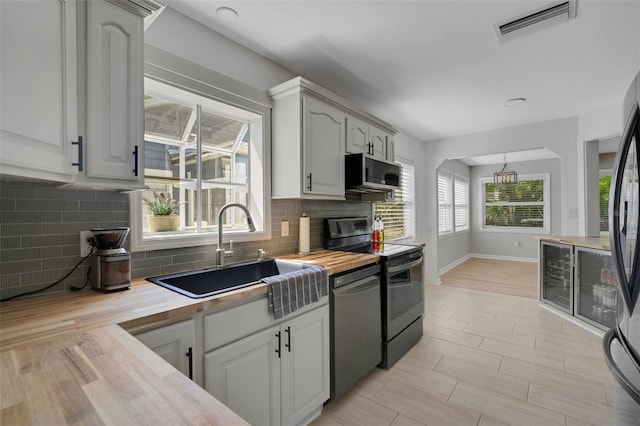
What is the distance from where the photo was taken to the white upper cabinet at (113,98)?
1227mm

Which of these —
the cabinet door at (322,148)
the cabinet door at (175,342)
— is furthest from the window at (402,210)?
the cabinet door at (175,342)

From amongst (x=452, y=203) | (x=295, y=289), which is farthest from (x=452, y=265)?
(x=295, y=289)

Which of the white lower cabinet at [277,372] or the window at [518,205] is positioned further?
the window at [518,205]

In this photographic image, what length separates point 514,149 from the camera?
4.34 metres

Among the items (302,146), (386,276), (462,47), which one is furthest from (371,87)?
(386,276)

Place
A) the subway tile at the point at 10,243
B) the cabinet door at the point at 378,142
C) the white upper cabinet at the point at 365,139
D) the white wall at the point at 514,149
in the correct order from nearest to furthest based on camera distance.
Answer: the subway tile at the point at 10,243
the white upper cabinet at the point at 365,139
the cabinet door at the point at 378,142
the white wall at the point at 514,149

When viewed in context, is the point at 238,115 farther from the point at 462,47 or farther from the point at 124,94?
the point at 462,47

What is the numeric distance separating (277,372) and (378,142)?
243cm

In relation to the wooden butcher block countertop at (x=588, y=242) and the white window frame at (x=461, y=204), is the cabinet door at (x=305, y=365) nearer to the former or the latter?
the wooden butcher block countertop at (x=588, y=242)

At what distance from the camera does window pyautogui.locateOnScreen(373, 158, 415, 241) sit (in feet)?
14.6

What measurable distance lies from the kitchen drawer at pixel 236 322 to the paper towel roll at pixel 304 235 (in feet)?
3.23

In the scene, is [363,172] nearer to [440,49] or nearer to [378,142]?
[378,142]

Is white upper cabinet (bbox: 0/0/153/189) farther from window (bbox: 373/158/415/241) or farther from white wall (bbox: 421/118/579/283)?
white wall (bbox: 421/118/579/283)

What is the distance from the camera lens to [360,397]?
82.1 inches
